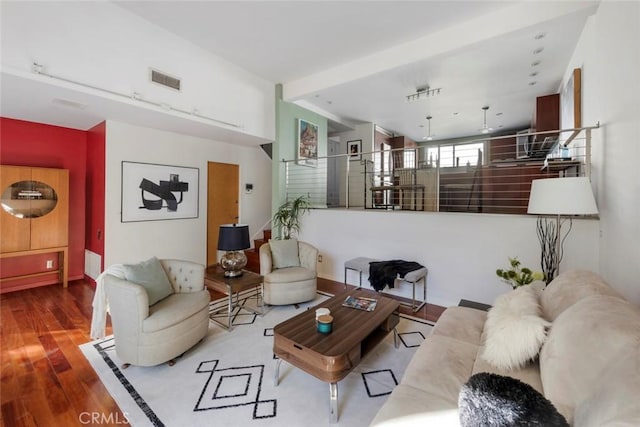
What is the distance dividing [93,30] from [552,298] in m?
4.90

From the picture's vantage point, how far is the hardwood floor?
178 cm

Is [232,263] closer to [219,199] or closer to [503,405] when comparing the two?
[219,199]

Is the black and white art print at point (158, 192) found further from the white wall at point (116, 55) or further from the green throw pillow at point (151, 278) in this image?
the green throw pillow at point (151, 278)

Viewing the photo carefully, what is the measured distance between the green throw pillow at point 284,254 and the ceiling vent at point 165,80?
8.38 ft

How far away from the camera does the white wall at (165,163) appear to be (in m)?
4.05

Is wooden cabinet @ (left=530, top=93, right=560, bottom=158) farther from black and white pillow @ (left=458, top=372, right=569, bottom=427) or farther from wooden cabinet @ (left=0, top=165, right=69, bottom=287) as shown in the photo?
wooden cabinet @ (left=0, top=165, right=69, bottom=287)

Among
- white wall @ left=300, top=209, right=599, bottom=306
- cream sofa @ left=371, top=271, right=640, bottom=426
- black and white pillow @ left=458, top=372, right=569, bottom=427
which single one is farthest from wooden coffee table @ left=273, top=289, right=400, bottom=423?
white wall @ left=300, top=209, right=599, bottom=306

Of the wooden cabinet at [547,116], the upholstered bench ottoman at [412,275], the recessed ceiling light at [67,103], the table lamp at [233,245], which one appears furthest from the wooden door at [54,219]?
the wooden cabinet at [547,116]

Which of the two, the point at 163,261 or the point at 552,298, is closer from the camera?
the point at 552,298

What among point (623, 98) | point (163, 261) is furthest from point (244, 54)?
point (623, 98)

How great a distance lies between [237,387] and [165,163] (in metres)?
3.88

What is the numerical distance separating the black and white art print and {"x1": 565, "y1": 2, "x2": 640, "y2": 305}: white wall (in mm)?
5397

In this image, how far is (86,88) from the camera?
3020 mm

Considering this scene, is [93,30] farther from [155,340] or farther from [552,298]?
[552,298]
